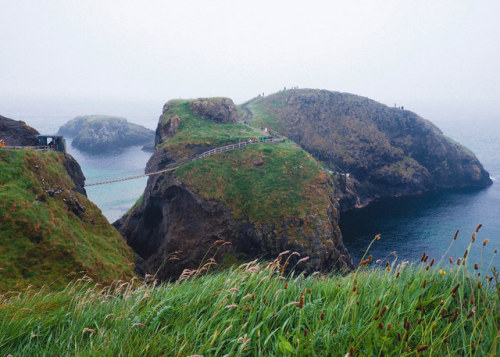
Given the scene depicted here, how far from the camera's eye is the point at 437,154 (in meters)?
125

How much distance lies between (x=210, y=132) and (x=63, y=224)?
41.4 meters

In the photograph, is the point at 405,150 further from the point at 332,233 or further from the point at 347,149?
the point at 332,233

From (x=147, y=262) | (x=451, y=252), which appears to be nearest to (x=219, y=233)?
(x=147, y=262)

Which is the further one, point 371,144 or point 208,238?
point 371,144

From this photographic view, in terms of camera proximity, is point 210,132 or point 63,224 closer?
point 63,224

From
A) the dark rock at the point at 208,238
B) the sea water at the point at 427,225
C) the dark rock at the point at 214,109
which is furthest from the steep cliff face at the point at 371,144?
the dark rock at the point at 208,238

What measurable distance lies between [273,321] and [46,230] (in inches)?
1226

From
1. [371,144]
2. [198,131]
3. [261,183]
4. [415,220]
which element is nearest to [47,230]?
[261,183]

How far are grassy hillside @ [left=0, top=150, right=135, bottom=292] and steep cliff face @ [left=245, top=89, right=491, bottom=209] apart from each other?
282 ft

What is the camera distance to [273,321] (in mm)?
4781

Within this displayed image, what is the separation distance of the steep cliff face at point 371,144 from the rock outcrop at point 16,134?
9122 centimetres

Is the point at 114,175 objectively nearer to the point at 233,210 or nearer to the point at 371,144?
the point at 233,210

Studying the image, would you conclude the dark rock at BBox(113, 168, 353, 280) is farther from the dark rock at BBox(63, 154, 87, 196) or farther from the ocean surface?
the ocean surface

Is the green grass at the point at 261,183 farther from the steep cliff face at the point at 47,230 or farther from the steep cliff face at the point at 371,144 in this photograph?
the steep cliff face at the point at 371,144
